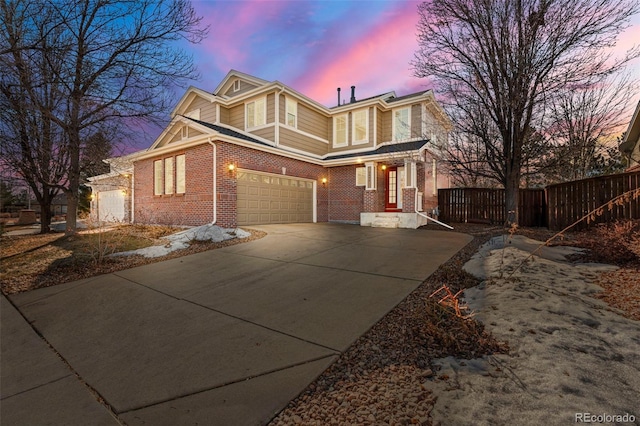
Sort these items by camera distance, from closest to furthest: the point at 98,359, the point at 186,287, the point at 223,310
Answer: the point at 98,359
the point at 223,310
the point at 186,287

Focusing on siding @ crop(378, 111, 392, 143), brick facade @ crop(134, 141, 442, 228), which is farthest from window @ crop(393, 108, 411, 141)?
brick facade @ crop(134, 141, 442, 228)

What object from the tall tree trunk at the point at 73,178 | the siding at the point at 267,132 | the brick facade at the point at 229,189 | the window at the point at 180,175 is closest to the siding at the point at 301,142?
the siding at the point at 267,132

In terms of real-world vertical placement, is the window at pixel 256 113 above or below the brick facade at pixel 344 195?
above

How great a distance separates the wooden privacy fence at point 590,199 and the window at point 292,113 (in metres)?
11.1

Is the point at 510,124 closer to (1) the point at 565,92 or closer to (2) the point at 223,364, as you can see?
(1) the point at 565,92

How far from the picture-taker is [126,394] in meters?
2.15

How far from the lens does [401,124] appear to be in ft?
47.1

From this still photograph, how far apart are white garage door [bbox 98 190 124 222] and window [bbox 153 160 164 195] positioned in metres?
4.87

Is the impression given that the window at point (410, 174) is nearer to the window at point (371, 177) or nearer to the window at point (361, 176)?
the window at point (371, 177)

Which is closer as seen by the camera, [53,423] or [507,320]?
[53,423]

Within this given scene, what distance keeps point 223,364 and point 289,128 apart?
41.5ft

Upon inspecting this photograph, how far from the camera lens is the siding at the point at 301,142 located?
1360 cm

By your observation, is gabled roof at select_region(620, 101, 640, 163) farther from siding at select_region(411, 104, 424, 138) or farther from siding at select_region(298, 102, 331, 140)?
siding at select_region(298, 102, 331, 140)

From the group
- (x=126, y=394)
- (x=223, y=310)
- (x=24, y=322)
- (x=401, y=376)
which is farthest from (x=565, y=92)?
(x=24, y=322)
